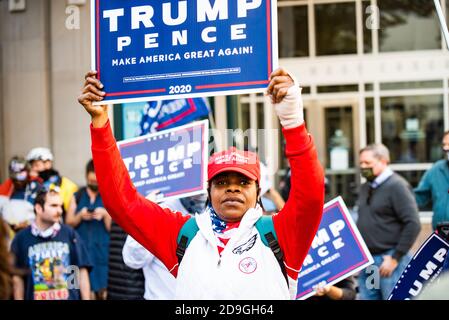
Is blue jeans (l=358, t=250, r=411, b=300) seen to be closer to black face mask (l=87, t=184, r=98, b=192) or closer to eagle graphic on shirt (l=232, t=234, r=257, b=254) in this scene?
black face mask (l=87, t=184, r=98, b=192)

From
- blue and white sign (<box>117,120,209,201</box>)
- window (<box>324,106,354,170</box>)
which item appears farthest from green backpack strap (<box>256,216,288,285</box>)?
window (<box>324,106,354,170</box>)

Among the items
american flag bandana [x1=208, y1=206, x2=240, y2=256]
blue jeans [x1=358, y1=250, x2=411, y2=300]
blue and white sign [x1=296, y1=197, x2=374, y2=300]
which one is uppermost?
american flag bandana [x1=208, y1=206, x2=240, y2=256]

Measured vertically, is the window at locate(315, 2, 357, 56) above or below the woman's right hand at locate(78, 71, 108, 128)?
above

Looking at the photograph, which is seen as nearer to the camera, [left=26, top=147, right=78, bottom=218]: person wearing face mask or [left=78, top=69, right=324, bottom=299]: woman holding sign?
[left=78, top=69, right=324, bottom=299]: woman holding sign

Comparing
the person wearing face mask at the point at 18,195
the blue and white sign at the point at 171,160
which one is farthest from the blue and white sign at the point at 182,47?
the person wearing face mask at the point at 18,195

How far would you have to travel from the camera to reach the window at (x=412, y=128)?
9820 millimetres

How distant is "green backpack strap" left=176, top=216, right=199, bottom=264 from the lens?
309 centimetres

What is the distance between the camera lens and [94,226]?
6922 mm

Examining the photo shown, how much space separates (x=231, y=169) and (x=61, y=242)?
3078 millimetres

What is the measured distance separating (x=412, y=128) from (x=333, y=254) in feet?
18.8

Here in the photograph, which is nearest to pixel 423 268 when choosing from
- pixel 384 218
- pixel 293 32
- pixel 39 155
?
pixel 384 218

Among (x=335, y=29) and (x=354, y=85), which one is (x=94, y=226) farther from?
(x=335, y=29)

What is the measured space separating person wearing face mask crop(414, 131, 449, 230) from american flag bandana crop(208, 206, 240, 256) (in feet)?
10.6
